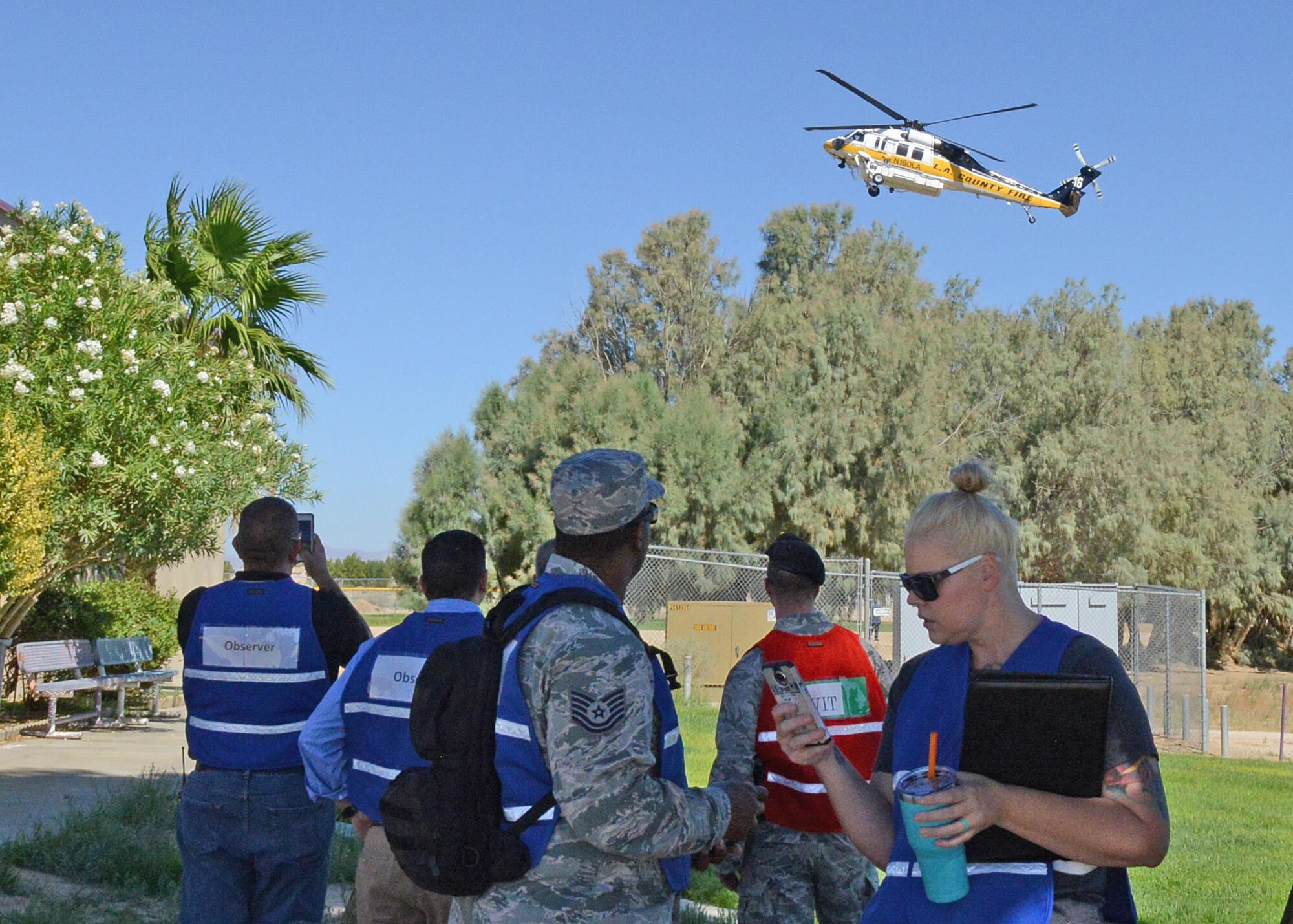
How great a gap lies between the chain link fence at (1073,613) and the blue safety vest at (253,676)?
19.1 ft

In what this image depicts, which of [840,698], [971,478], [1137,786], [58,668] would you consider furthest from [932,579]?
[58,668]

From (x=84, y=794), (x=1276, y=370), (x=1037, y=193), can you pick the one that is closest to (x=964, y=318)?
(x=1037, y=193)

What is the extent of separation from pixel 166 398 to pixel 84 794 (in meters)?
4.49

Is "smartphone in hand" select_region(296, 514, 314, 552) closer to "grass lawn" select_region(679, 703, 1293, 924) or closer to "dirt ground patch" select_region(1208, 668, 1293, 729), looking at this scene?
"grass lawn" select_region(679, 703, 1293, 924)

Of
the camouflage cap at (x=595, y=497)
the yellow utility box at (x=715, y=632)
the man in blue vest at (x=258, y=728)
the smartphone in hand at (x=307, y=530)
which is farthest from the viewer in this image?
the yellow utility box at (x=715, y=632)

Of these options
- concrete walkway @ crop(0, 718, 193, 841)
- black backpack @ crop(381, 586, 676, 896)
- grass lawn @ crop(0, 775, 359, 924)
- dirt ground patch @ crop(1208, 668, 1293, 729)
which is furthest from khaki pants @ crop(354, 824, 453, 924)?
dirt ground patch @ crop(1208, 668, 1293, 729)

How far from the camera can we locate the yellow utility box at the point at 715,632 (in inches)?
822

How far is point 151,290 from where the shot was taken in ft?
45.9

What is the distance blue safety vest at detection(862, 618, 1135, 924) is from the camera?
2291mm

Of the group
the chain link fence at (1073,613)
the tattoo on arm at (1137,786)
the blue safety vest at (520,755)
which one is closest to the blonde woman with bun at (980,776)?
the tattoo on arm at (1137,786)

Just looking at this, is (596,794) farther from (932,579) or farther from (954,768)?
(932,579)

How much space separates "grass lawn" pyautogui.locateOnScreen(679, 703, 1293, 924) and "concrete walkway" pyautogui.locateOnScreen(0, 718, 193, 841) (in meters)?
4.70

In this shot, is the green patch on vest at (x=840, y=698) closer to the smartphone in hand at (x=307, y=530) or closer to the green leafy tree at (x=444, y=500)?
the smartphone in hand at (x=307, y=530)

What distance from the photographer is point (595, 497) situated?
9.09ft
